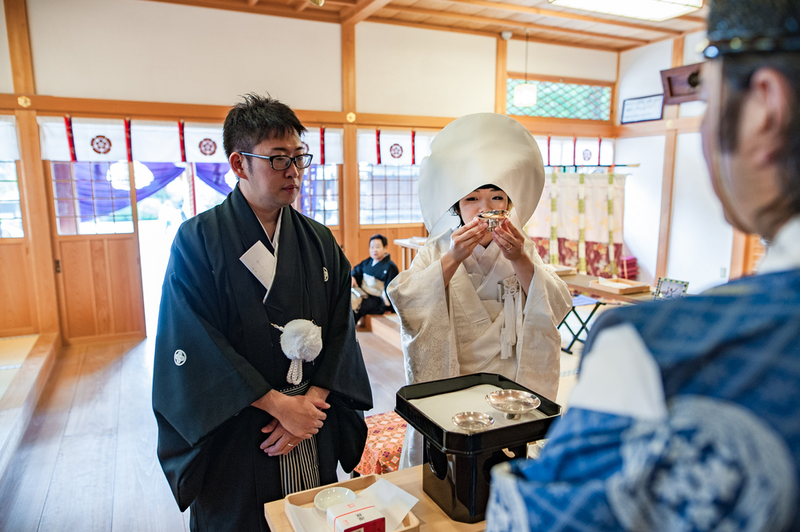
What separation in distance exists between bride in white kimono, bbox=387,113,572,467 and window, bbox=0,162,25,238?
17.3ft

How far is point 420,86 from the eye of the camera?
6.95 m

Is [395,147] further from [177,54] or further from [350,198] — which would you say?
[177,54]

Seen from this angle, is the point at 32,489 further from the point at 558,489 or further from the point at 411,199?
the point at 411,199

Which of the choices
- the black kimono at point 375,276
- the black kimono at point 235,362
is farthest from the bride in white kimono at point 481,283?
the black kimono at point 375,276

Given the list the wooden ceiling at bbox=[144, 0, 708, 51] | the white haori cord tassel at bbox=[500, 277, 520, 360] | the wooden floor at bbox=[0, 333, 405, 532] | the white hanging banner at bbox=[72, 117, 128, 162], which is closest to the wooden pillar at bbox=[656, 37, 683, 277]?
the wooden ceiling at bbox=[144, 0, 708, 51]

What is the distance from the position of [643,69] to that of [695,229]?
263 cm

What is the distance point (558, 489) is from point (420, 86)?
23.0ft

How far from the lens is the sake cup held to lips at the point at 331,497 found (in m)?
1.23

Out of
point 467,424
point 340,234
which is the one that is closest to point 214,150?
point 340,234

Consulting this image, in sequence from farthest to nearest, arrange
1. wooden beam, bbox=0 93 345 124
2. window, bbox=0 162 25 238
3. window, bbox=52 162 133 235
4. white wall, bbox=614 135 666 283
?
1. white wall, bbox=614 135 666 283
2. window, bbox=52 162 133 235
3. window, bbox=0 162 25 238
4. wooden beam, bbox=0 93 345 124

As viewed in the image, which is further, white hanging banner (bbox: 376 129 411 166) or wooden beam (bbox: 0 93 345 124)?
white hanging banner (bbox: 376 129 411 166)

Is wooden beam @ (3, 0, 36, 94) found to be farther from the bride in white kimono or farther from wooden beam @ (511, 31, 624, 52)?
wooden beam @ (511, 31, 624, 52)

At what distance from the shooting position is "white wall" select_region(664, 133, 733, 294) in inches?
279

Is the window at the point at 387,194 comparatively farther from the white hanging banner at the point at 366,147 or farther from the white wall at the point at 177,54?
the white wall at the point at 177,54
